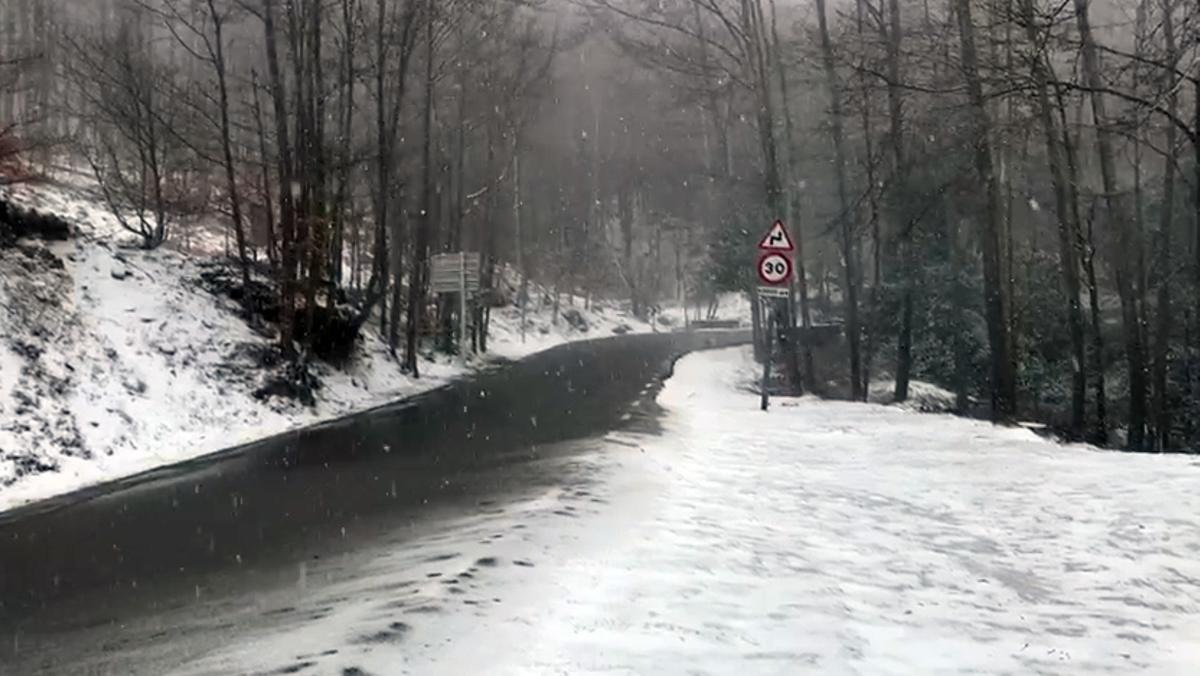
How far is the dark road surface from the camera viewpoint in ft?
21.7

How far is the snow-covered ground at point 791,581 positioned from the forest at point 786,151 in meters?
5.05

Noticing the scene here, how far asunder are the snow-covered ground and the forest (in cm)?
505

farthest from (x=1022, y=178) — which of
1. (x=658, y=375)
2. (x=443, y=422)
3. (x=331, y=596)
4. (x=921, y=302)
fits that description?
(x=331, y=596)

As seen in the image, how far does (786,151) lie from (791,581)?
23.0 meters

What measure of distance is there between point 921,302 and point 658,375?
30.5 feet

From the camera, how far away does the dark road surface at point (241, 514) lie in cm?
661

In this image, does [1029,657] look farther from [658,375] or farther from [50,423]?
[658,375]

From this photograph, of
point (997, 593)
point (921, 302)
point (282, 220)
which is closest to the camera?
point (997, 593)

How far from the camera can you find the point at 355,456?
44.6 ft

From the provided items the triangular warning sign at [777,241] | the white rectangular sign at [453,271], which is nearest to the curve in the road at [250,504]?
the triangular warning sign at [777,241]

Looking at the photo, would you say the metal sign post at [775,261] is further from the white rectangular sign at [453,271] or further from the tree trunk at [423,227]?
the white rectangular sign at [453,271]

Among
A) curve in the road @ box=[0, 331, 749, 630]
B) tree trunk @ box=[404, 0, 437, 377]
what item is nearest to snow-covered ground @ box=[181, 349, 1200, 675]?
curve in the road @ box=[0, 331, 749, 630]

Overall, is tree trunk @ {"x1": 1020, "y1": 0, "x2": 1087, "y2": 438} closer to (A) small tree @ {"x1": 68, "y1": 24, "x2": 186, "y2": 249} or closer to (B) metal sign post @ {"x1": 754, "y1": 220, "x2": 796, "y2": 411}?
(B) metal sign post @ {"x1": 754, "y1": 220, "x2": 796, "y2": 411}

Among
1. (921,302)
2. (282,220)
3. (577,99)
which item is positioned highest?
(577,99)
